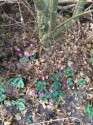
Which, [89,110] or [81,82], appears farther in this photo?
[81,82]

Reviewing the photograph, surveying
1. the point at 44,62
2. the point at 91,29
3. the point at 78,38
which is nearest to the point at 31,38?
the point at 44,62

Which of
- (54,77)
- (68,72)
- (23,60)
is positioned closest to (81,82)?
(68,72)

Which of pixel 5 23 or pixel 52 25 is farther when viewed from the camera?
pixel 5 23

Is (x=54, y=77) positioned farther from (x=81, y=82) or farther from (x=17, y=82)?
(x=17, y=82)

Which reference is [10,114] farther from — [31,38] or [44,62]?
[31,38]

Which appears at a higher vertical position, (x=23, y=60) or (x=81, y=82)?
(x=23, y=60)

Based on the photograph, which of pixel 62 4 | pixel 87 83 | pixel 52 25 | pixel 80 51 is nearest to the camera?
pixel 52 25

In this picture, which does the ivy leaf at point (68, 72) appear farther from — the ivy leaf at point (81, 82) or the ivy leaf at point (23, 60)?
the ivy leaf at point (23, 60)

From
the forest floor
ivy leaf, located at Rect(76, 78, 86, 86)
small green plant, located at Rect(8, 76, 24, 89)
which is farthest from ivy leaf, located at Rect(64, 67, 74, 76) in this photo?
small green plant, located at Rect(8, 76, 24, 89)

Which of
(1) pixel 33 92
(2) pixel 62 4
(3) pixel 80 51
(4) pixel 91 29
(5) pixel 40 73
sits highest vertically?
(2) pixel 62 4
